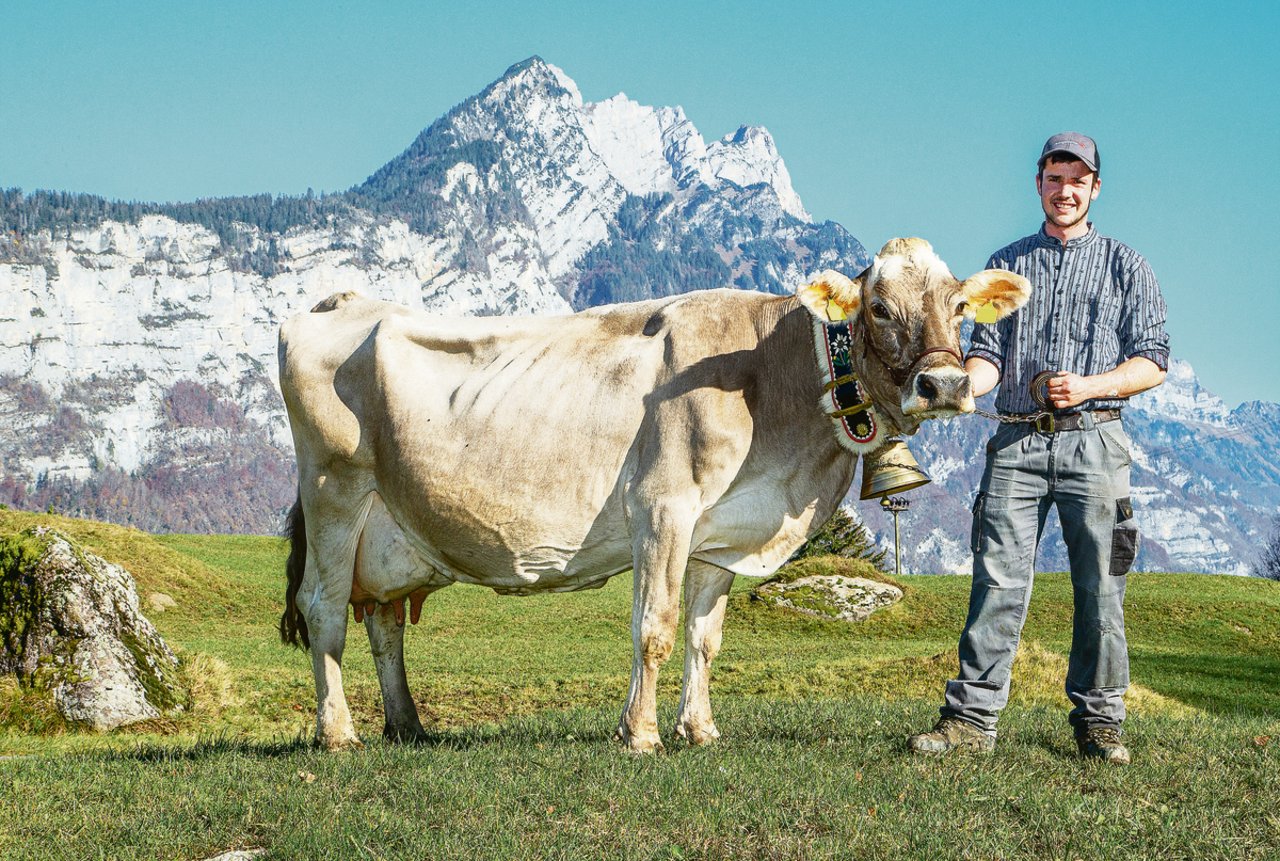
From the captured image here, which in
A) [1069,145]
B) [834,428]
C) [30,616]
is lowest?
[30,616]

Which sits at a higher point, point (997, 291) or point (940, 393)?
point (997, 291)

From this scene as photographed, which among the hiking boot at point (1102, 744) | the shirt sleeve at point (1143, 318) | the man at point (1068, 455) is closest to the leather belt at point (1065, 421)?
the man at point (1068, 455)

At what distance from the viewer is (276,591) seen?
2633cm

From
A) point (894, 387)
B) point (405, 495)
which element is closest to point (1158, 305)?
point (894, 387)

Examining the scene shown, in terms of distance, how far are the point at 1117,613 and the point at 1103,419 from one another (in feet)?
3.80

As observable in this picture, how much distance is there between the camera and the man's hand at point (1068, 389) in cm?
686

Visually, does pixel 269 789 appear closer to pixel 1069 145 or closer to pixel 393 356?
pixel 393 356

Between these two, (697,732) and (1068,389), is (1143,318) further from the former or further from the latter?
(697,732)

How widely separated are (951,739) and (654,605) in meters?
1.94

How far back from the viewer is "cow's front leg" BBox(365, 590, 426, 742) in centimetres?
916

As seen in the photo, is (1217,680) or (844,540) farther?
(844,540)

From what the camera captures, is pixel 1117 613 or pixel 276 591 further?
pixel 276 591

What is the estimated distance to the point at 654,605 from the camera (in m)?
7.46

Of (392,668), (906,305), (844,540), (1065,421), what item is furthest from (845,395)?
(844,540)
